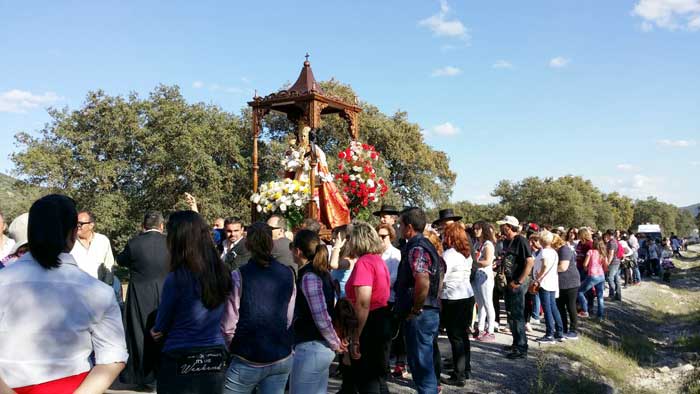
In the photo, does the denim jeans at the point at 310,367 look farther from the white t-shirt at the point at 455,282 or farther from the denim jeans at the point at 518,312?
the denim jeans at the point at 518,312

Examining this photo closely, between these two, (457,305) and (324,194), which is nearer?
(457,305)

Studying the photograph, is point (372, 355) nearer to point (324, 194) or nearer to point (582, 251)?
point (324, 194)

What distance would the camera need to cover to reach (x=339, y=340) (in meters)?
4.25

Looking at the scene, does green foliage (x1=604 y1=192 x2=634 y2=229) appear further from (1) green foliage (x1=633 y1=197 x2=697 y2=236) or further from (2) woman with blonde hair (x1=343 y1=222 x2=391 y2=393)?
(2) woman with blonde hair (x1=343 y1=222 x2=391 y2=393)

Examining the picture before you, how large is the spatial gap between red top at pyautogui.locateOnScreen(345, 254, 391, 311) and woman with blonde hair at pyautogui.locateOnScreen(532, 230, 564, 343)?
4.48 meters

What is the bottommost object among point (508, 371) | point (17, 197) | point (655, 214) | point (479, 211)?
point (508, 371)

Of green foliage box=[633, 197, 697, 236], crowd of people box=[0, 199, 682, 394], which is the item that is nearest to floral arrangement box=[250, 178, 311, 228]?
crowd of people box=[0, 199, 682, 394]

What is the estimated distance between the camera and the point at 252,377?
141 inches

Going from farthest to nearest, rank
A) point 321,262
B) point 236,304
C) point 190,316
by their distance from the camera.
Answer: point 321,262, point 236,304, point 190,316

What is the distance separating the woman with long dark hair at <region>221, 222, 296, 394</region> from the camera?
141 inches

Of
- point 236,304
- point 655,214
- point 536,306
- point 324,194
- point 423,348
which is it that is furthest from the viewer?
point 655,214

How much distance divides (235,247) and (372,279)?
224 cm

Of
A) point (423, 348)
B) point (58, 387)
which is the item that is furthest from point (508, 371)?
point (58, 387)

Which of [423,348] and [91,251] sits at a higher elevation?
[91,251]
